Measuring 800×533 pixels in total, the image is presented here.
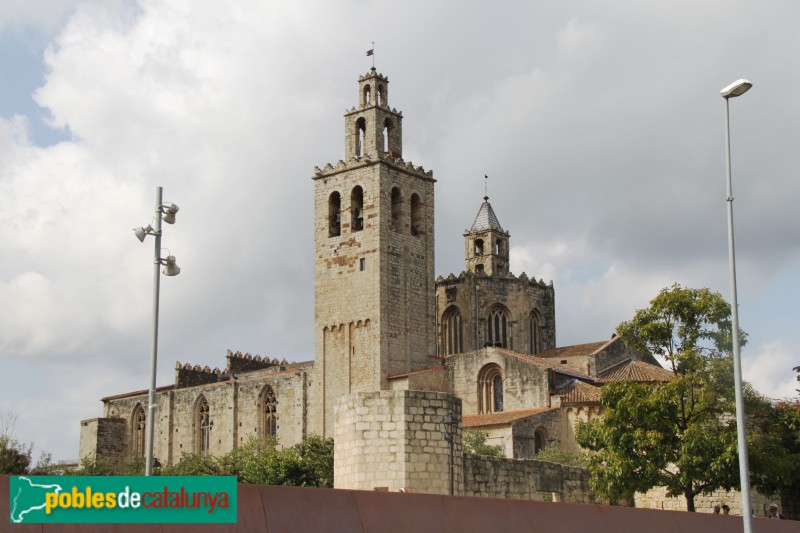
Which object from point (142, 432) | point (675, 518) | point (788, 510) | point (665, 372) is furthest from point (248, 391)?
point (675, 518)

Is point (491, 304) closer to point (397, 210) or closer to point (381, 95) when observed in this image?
point (397, 210)

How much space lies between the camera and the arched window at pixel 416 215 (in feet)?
194

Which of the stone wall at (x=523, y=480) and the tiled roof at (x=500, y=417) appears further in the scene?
the tiled roof at (x=500, y=417)

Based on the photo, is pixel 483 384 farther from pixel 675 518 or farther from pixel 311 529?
pixel 311 529

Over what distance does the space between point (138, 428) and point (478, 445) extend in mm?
35691

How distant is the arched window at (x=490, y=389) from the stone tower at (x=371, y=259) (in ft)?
9.78

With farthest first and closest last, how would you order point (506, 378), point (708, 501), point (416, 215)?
point (416, 215), point (506, 378), point (708, 501)

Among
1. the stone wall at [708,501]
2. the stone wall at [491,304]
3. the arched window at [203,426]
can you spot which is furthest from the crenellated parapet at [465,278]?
the stone wall at [708,501]

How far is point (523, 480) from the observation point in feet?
101

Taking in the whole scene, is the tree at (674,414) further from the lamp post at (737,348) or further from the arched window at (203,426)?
the arched window at (203,426)

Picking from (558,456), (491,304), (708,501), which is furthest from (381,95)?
(708,501)

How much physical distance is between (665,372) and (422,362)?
11.8 metres

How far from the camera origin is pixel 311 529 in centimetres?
1708

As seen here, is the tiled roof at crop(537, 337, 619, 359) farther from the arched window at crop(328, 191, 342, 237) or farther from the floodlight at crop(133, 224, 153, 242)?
the floodlight at crop(133, 224, 153, 242)
